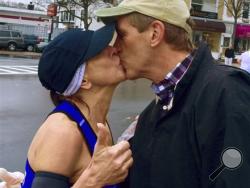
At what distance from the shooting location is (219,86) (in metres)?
1.88

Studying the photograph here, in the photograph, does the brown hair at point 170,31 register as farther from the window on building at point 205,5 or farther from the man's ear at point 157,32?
the window on building at point 205,5

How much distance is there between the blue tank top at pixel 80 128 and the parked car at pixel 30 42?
38.0 metres

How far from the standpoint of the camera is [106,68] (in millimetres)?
2359

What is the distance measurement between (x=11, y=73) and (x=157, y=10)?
67.9 feet

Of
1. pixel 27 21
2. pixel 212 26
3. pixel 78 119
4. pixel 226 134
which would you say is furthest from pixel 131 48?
pixel 27 21

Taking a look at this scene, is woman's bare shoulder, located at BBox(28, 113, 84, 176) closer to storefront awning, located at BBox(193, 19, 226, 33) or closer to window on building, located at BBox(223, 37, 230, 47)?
storefront awning, located at BBox(193, 19, 226, 33)

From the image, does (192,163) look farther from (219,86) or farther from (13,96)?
→ (13,96)

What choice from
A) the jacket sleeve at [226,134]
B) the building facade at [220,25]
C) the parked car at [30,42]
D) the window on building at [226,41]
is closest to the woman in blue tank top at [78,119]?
the jacket sleeve at [226,134]

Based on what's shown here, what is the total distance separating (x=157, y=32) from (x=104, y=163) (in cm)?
58

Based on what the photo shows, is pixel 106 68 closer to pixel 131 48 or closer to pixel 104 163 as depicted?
pixel 131 48

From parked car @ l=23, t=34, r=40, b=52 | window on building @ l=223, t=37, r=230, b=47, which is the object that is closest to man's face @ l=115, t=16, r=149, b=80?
parked car @ l=23, t=34, r=40, b=52

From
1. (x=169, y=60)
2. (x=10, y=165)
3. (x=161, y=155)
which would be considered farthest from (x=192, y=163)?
(x=10, y=165)

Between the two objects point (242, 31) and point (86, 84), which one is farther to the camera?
point (242, 31)

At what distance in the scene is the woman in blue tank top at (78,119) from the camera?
6.86 ft
